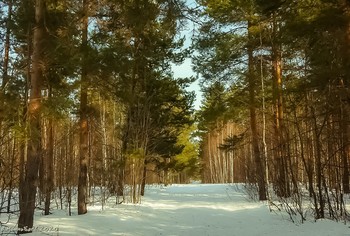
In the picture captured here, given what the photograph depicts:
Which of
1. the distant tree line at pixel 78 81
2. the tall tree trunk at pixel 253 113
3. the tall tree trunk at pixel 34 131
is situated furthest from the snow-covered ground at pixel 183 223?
the tall tree trunk at pixel 253 113

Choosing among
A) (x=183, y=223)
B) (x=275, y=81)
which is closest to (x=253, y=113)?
(x=275, y=81)

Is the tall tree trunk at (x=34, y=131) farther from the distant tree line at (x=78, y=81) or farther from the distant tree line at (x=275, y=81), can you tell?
the distant tree line at (x=275, y=81)

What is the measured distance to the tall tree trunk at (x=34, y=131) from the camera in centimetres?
771

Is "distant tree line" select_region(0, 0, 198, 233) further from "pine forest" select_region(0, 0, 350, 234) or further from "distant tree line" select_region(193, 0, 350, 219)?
"distant tree line" select_region(193, 0, 350, 219)

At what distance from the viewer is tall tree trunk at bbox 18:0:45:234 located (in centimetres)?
771

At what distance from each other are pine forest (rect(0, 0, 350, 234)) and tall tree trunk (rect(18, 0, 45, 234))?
0.9 inches

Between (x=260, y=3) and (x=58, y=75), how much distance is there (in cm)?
639

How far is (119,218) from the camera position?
10.4m

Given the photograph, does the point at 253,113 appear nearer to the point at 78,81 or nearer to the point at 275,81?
the point at 275,81

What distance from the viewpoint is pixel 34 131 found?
742 cm

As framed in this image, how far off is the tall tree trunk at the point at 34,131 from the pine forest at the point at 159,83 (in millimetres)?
24

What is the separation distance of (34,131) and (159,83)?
1051 cm

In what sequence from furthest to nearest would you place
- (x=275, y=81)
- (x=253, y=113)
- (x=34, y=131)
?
(x=253, y=113)
(x=275, y=81)
(x=34, y=131)

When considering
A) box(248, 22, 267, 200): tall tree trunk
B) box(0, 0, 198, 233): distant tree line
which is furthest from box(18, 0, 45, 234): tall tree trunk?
box(248, 22, 267, 200): tall tree trunk
